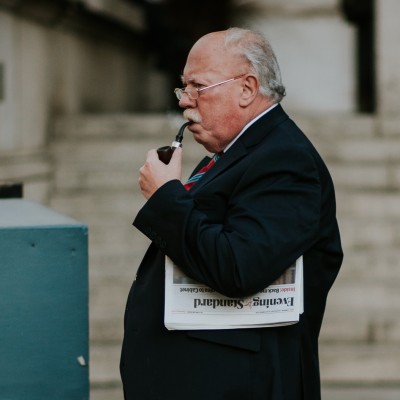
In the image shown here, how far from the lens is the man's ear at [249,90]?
241 centimetres

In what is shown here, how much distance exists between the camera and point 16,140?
268 inches

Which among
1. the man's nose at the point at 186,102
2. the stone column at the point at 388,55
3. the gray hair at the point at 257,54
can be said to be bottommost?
the man's nose at the point at 186,102

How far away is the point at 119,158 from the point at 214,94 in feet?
16.3

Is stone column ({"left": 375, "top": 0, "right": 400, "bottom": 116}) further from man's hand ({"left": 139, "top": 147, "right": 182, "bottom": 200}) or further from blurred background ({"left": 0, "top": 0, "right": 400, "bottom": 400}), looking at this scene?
man's hand ({"left": 139, "top": 147, "right": 182, "bottom": 200})

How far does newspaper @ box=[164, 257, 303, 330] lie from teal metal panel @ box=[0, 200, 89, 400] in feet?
1.65

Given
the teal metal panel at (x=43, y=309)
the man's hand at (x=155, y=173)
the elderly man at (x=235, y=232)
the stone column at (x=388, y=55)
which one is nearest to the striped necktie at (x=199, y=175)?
the elderly man at (x=235, y=232)


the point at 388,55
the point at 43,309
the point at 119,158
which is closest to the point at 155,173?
the point at 43,309

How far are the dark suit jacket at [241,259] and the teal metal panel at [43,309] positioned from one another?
0.93 ft

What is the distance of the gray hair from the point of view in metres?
2.41

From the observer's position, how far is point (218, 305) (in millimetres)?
2371

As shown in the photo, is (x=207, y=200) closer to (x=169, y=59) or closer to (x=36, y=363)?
(x=36, y=363)

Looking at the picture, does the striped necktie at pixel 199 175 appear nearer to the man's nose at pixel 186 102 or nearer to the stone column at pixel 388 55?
the man's nose at pixel 186 102

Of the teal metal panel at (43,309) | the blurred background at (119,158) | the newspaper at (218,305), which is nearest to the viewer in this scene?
the newspaper at (218,305)

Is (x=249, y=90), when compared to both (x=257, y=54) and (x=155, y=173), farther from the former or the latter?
(x=155, y=173)
